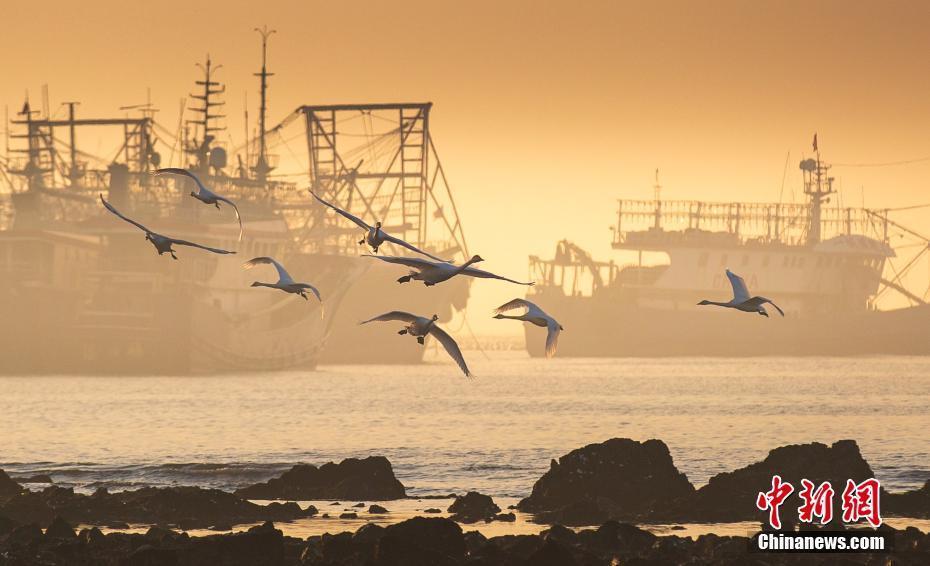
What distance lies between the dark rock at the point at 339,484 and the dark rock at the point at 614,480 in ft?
11.4

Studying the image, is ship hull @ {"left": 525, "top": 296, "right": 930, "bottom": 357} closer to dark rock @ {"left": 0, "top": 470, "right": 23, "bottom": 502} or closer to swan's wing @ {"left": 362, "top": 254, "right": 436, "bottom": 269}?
dark rock @ {"left": 0, "top": 470, "right": 23, "bottom": 502}

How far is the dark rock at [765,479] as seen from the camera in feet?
94.5

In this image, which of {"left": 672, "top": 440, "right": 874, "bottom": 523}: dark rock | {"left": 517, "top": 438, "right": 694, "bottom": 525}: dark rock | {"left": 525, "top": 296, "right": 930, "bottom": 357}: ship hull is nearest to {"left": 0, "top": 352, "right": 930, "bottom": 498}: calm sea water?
{"left": 517, "top": 438, "right": 694, "bottom": 525}: dark rock

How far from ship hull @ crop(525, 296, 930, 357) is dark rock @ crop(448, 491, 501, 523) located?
138 meters

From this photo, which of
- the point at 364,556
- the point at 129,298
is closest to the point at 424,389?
the point at 129,298

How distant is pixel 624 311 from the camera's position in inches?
6727

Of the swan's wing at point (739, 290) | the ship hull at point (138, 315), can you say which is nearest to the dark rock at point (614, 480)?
the swan's wing at point (739, 290)

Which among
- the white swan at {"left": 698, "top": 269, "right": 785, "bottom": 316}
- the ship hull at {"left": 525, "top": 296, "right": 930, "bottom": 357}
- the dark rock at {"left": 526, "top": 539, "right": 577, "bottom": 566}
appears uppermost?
the white swan at {"left": 698, "top": 269, "right": 785, "bottom": 316}

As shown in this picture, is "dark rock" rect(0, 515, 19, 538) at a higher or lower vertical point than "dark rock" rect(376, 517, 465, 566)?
lower

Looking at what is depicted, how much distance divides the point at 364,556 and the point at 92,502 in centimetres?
877

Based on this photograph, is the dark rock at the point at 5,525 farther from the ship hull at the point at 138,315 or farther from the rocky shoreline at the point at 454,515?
the ship hull at the point at 138,315

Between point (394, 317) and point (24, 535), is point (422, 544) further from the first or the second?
point (24, 535)

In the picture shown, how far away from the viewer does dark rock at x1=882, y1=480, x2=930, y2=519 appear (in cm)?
2902

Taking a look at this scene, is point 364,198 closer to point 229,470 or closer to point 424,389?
point 424,389
